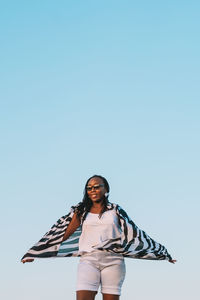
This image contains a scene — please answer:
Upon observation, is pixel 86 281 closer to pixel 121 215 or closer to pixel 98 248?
pixel 98 248

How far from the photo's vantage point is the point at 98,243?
8234 millimetres

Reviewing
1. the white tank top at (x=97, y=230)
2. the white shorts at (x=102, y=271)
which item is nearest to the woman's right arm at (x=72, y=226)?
the white tank top at (x=97, y=230)

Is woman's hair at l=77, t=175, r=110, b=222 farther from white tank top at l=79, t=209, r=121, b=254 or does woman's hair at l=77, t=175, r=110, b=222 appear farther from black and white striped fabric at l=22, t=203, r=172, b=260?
white tank top at l=79, t=209, r=121, b=254

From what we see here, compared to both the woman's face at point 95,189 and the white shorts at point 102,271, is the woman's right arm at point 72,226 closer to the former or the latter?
the woman's face at point 95,189

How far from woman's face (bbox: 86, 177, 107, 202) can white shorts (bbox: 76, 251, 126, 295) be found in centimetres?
93

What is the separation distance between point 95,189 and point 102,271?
4.25 ft

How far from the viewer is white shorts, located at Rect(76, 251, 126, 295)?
8.04 m

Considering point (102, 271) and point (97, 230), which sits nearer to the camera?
point (102, 271)

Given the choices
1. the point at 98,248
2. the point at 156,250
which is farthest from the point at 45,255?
the point at 156,250

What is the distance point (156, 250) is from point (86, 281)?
1571 millimetres

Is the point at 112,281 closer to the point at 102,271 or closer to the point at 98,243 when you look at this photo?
the point at 102,271

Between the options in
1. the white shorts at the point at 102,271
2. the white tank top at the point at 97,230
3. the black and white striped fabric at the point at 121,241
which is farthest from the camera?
the black and white striped fabric at the point at 121,241

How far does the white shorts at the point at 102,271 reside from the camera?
8039 mm

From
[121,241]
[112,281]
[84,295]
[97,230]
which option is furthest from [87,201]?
[84,295]
